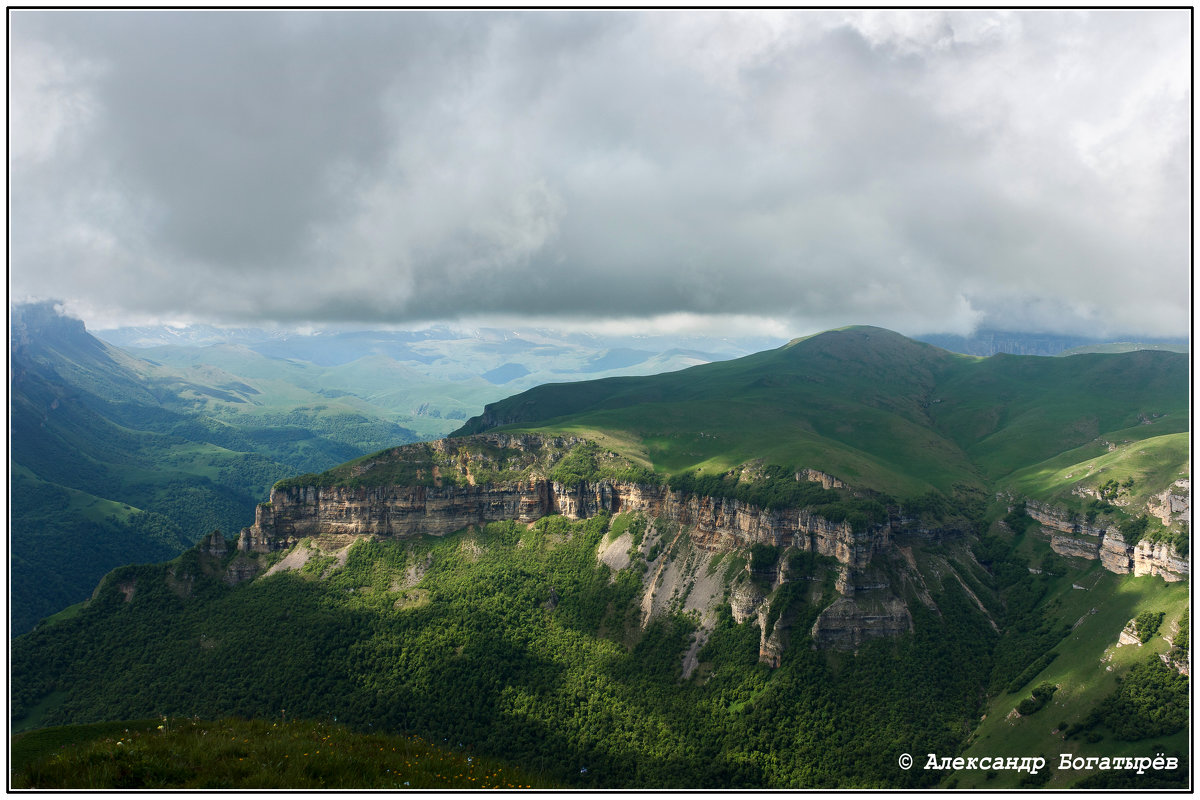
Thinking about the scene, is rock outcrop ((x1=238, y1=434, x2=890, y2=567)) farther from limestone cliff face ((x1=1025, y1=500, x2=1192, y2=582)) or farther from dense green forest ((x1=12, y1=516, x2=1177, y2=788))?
limestone cliff face ((x1=1025, y1=500, x2=1192, y2=582))

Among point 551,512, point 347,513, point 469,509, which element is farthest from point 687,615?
point 347,513

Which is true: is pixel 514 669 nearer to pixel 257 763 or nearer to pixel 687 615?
pixel 687 615

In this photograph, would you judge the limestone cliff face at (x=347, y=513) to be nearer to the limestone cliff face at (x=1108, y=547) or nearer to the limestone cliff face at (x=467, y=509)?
the limestone cliff face at (x=467, y=509)

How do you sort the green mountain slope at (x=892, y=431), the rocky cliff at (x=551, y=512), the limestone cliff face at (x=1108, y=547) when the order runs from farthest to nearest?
1. the green mountain slope at (x=892, y=431)
2. the rocky cliff at (x=551, y=512)
3. the limestone cliff face at (x=1108, y=547)

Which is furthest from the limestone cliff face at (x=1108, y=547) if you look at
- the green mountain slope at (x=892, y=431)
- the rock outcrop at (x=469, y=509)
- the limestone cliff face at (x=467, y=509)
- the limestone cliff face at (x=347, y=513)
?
the limestone cliff face at (x=347, y=513)

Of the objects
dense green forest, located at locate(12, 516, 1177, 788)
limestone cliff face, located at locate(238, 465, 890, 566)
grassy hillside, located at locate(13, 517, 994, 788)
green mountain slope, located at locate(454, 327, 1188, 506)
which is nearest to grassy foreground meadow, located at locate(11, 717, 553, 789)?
dense green forest, located at locate(12, 516, 1177, 788)
